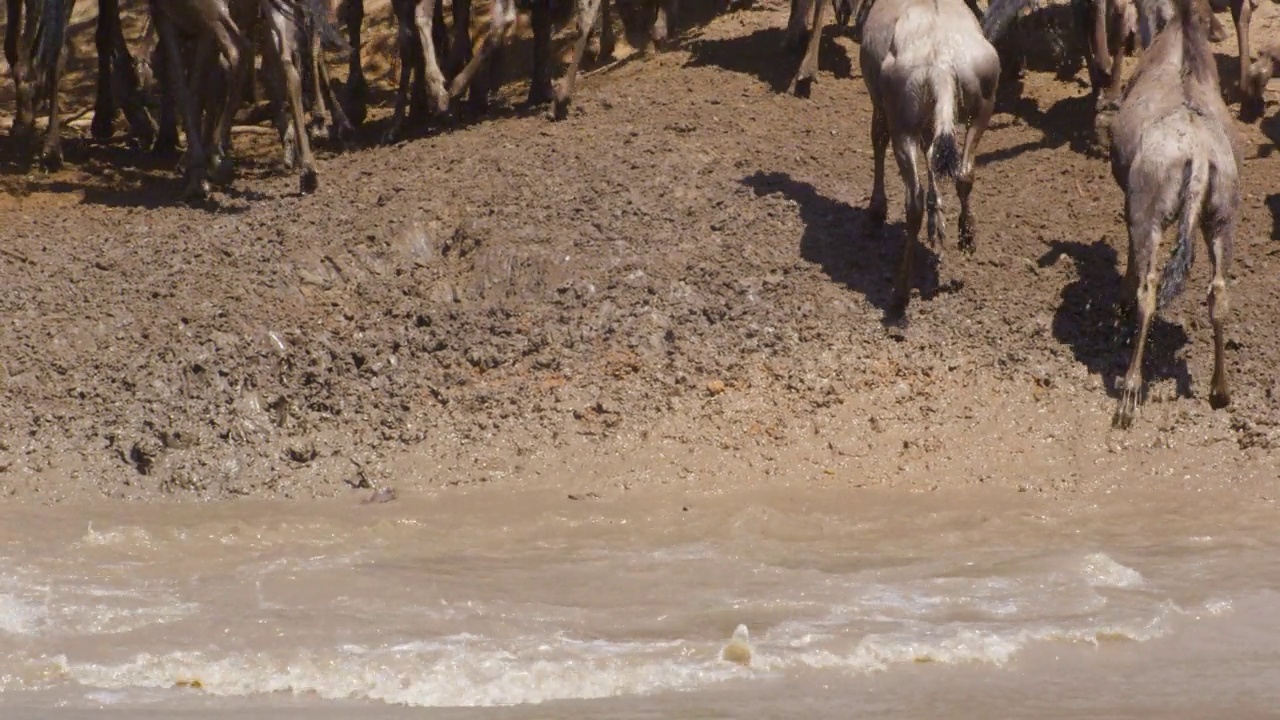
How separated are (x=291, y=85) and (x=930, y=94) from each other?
13.8 feet

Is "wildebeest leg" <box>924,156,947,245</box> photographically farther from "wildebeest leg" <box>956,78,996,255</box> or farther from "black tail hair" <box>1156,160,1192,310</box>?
"black tail hair" <box>1156,160,1192,310</box>

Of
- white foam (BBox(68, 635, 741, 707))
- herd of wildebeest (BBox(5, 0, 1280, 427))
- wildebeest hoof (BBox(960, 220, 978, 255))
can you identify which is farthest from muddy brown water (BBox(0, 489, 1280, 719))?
wildebeest hoof (BBox(960, 220, 978, 255))

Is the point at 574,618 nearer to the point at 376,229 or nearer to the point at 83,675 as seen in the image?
the point at 83,675

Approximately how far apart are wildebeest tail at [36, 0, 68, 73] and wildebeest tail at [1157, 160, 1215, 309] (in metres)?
7.60

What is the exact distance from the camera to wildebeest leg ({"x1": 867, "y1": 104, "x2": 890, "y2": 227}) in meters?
10.4

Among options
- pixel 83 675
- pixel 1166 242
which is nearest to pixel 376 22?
pixel 1166 242

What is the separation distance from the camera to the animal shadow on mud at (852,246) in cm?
1018

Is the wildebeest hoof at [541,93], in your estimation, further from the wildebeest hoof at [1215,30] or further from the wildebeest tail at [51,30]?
the wildebeest hoof at [1215,30]

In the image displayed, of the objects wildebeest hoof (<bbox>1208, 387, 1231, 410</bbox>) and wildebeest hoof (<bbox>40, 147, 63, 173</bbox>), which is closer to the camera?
wildebeest hoof (<bbox>1208, 387, 1231, 410</bbox>)

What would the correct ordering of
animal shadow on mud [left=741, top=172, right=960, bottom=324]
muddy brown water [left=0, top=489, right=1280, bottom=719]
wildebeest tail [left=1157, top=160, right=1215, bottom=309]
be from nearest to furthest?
muddy brown water [left=0, top=489, right=1280, bottom=719]
wildebeest tail [left=1157, top=160, right=1215, bottom=309]
animal shadow on mud [left=741, top=172, right=960, bottom=324]

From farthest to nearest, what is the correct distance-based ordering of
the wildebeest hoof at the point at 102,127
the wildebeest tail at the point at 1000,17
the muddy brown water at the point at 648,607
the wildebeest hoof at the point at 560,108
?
the wildebeest hoof at the point at 102,127 < the wildebeest tail at the point at 1000,17 < the wildebeest hoof at the point at 560,108 < the muddy brown water at the point at 648,607

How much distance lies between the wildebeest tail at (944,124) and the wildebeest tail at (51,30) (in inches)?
247

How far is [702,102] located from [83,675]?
660cm

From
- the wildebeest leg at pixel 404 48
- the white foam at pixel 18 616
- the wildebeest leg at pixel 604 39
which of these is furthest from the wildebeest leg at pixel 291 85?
the white foam at pixel 18 616
